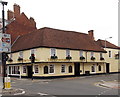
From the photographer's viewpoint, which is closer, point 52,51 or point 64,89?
point 64,89

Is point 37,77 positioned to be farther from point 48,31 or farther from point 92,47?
point 92,47

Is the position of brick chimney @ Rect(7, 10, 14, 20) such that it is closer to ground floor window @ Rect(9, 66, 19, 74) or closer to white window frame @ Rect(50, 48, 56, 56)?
ground floor window @ Rect(9, 66, 19, 74)

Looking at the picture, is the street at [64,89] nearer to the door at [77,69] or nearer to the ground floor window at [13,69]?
the door at [77,69]

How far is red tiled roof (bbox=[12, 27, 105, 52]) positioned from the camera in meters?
32.7

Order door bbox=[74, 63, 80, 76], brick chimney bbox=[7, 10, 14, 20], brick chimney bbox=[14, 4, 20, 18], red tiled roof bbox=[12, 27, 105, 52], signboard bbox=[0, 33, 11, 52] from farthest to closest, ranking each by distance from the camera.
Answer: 1. brick chimney bbox=[7, 10, 14, 20]
2. brick chimney bbox=[14, 4, 20, 18]
3. door bbox=[74, 63, 80, 76]
4. red tiled roof bbox=[12, 27, 105, 52]
5. signboard bbox=[0, 33, 11, 52]

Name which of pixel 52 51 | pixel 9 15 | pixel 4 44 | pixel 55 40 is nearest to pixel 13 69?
pixel 52 51

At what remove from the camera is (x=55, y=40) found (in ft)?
111

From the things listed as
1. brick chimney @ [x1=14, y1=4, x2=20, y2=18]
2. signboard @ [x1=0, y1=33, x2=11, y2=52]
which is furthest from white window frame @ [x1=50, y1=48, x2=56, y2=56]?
brick chimney @ [x1=14, y1=4, x2=20, y2=18]

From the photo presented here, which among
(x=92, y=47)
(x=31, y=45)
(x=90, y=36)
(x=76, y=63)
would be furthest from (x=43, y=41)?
(x=90, y=36)

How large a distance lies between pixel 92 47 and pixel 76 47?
539 cm

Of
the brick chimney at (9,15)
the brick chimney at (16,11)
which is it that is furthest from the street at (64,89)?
the brick chimney at (9,15)

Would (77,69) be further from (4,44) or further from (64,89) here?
(4,44)

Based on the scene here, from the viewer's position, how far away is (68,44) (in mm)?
35188

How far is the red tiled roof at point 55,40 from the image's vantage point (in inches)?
1287
